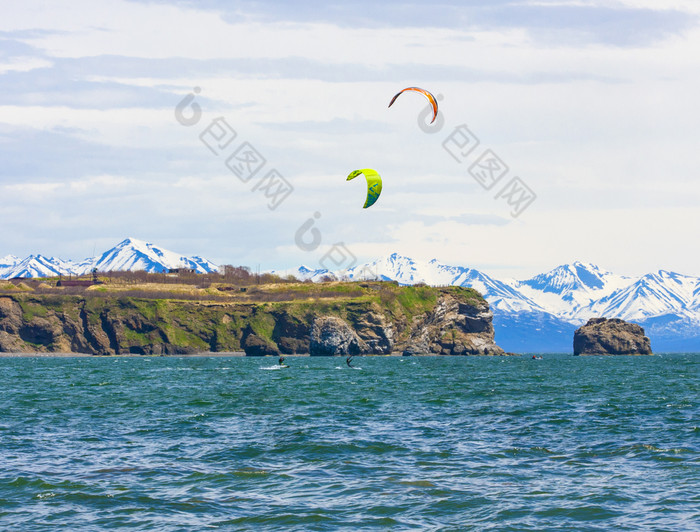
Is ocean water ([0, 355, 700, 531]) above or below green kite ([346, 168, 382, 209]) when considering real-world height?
below

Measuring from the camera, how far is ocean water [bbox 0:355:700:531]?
2666cm

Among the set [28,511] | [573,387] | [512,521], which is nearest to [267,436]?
[28,511]

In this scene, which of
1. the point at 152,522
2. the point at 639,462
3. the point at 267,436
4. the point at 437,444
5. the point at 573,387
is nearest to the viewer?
the point at 152,522

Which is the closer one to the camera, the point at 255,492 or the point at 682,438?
the point at 255,492

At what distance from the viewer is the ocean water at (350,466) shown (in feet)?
87.5

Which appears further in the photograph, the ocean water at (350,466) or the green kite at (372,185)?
the green kite at (372,185)

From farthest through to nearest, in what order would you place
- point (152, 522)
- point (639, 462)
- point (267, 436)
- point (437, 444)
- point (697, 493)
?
point (267, 436) → point (437, 444) → point (639, 462) → point (697, 493) → point (152, 522)

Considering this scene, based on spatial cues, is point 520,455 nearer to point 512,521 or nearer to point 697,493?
point 697,493

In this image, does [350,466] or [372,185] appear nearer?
[350,466]

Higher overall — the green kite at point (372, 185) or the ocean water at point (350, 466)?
the green kite at point (372, 185)

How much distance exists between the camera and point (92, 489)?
30.2 meters

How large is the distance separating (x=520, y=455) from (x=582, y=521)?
1157 centimetres

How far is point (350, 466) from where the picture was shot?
35062mm

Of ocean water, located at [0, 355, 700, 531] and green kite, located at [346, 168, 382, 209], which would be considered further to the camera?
green kite, located at [346, 168, 382, 209]
